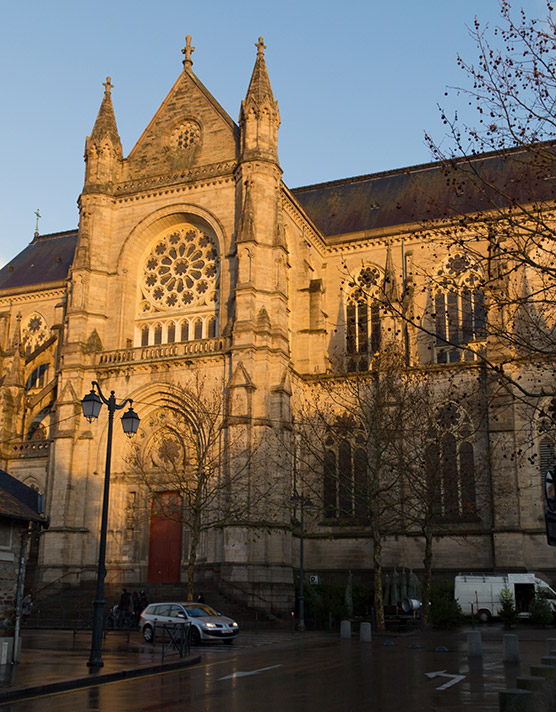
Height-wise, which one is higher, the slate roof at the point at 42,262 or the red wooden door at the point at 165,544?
the slate roof at the point at 42,262

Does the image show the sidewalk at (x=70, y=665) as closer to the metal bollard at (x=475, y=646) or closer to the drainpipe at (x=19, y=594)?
the drainpipe at (x=19, y=594)

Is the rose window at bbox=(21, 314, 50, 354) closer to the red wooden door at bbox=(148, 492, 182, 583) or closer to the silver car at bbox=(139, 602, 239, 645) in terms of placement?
the red wooden door at bbox=(148, 492, 182, 583)

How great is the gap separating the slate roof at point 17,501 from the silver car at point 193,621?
540 cm

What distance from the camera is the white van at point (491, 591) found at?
28016 mm

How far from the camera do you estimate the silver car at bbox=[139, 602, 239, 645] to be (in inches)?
842

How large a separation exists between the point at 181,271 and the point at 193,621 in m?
18.6

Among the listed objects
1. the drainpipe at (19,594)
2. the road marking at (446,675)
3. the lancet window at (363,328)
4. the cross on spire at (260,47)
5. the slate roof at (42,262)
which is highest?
the cross on spire at (260,47)

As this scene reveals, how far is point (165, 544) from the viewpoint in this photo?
106ft

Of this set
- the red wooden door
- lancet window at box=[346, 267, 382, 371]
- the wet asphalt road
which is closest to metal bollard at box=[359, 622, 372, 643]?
the wet asphalt road

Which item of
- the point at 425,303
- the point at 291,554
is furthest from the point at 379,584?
the point at 425,303

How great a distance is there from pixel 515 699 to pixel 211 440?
76.8 feet

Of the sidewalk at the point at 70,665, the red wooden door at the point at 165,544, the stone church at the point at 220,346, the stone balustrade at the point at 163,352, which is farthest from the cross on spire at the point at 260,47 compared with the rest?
the sidewalk at the point at 70,665

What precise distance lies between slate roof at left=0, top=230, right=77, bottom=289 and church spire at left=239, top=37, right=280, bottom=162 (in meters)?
17.7

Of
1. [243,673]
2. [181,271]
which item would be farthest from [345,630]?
[181,271]
